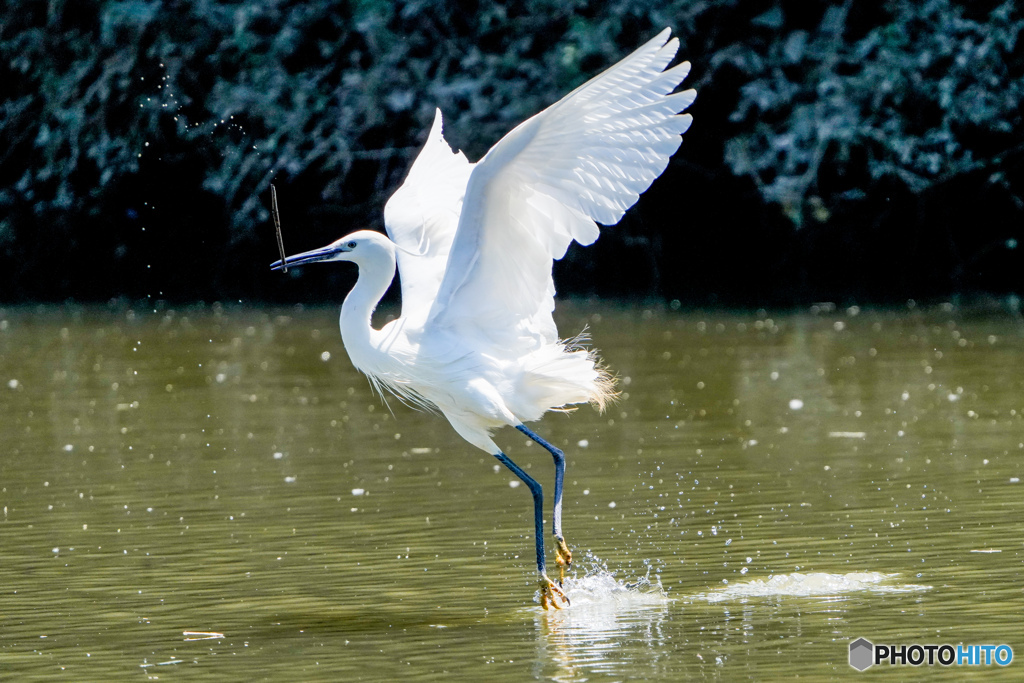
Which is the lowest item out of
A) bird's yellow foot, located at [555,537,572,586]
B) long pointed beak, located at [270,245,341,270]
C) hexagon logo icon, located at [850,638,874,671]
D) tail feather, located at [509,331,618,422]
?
hexagon logo icon, located at [850,638,874,671]

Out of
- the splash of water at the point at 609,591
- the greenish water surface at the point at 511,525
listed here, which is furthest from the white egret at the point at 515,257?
the greenish water surface at the point at 511,525

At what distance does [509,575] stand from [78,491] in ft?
9.16

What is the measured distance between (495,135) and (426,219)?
11.7 m

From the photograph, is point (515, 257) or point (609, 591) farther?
point (515, 257)

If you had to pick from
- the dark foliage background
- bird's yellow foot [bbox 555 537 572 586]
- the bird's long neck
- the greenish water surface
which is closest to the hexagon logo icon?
the greenish water surface

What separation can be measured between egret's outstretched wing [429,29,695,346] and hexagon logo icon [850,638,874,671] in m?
1.77

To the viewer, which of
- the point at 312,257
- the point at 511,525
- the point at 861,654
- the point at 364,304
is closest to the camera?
the point at 861,654

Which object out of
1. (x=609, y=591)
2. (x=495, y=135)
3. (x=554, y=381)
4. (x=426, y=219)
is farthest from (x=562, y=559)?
(x=495, y=135)

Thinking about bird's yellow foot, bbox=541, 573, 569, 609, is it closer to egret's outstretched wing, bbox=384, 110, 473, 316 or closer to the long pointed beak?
egret's outstretched wing, bbox=384, 110, 473, 316

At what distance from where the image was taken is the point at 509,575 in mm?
5789

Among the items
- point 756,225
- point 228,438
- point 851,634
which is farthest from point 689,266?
point 851,634

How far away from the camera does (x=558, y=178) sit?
18.2 ft

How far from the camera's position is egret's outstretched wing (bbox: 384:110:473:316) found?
6352mm

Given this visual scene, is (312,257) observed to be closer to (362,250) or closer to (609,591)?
(362,250)
